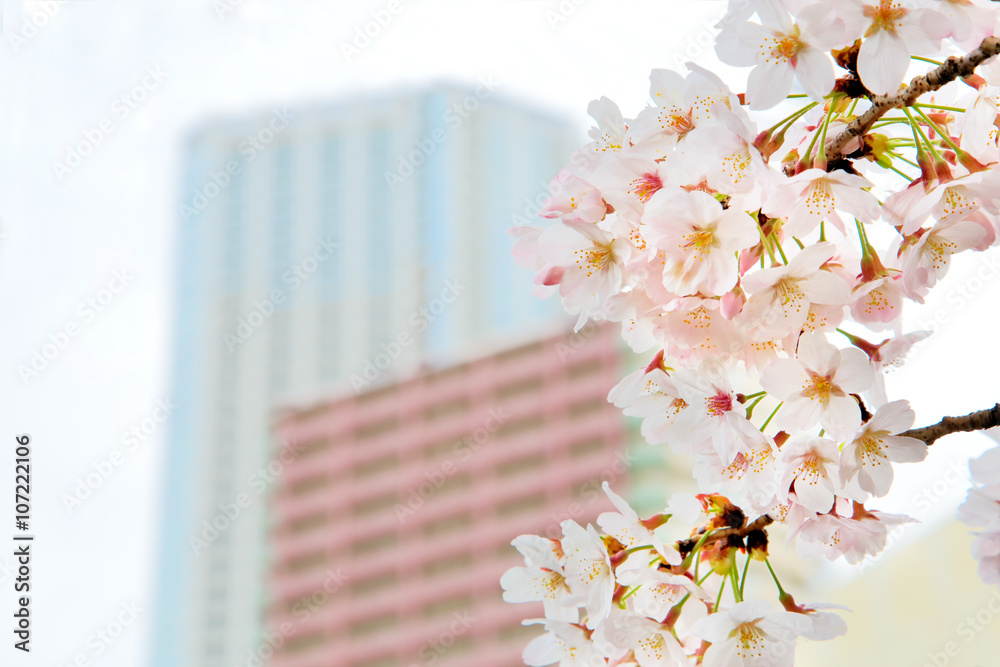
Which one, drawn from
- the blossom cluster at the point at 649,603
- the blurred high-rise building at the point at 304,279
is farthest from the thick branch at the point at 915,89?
the blurred high-rise building at the point at 304,279

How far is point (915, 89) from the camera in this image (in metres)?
0.50

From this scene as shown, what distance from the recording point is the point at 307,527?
73.7 ft

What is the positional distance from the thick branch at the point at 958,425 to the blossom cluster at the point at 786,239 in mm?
32

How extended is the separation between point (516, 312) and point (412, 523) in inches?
501

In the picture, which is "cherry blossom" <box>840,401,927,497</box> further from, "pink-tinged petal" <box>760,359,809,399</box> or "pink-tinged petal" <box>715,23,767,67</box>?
"pink-tinged petal" <box>715,23,767,67</box>

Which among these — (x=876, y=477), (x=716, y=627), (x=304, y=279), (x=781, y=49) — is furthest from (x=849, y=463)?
(x=304, y=279)

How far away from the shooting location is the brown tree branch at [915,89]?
1.57 ft

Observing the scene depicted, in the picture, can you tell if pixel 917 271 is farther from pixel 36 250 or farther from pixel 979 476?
pixel 36 250

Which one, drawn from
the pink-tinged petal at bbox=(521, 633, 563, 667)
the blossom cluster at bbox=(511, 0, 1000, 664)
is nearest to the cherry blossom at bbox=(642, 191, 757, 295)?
the blossom cluster at bbox=(511, 0, 1000, 664)

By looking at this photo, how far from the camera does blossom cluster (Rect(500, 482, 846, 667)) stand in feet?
1.75

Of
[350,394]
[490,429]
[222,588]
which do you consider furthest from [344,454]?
[222,588]

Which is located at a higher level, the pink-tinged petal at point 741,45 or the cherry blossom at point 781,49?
the pink-tinged petal at point 741,45

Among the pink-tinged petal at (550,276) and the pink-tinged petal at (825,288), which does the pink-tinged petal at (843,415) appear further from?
the pink-tinged petal at (550,276)

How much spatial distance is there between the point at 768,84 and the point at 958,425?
226 millimetres
